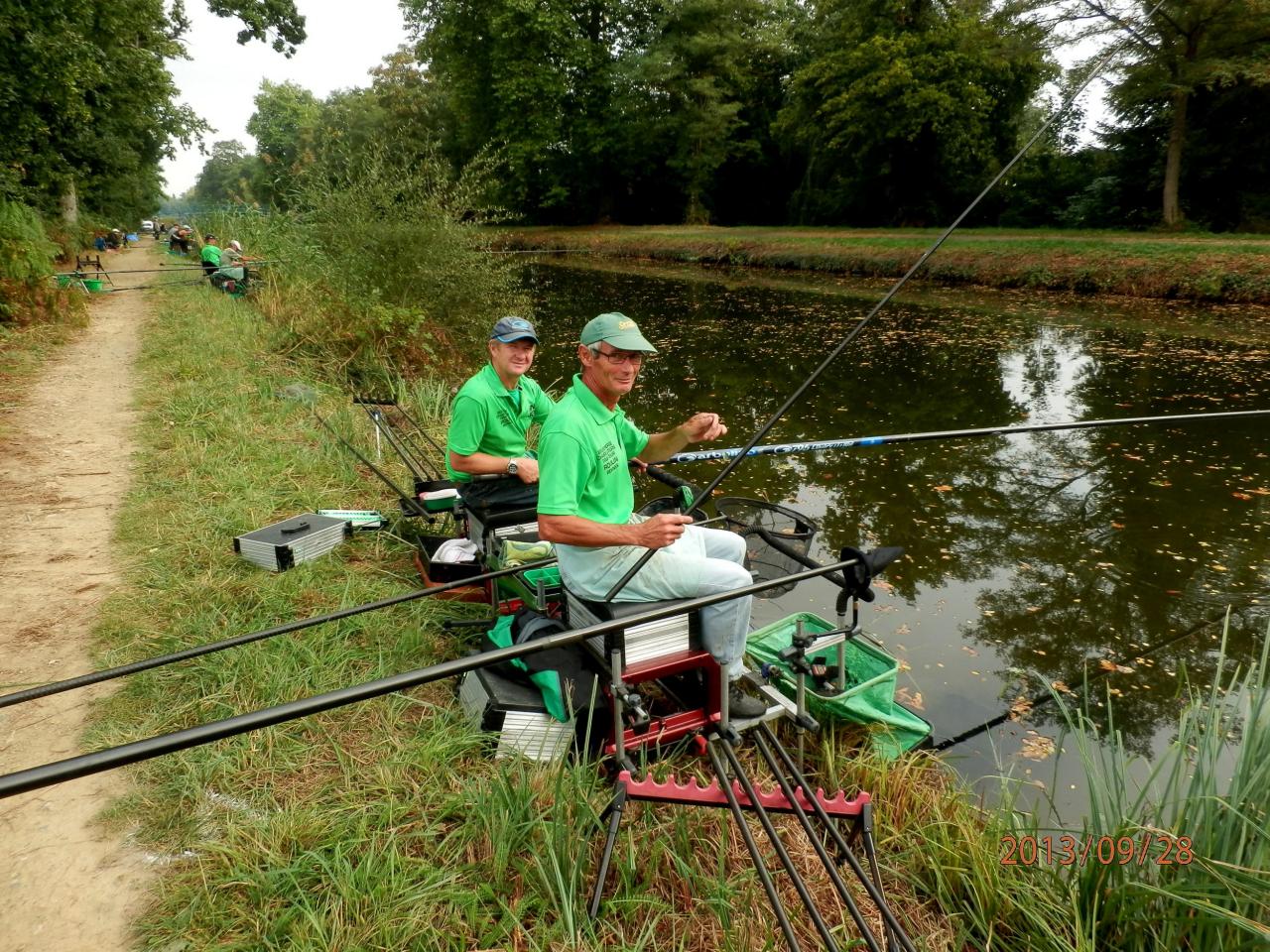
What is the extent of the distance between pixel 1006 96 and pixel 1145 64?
8.38m

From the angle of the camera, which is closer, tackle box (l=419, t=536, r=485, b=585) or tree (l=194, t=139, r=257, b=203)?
tackle box (l=419, t=536, r=485, b=585)

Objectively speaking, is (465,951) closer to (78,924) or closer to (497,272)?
(78,924)

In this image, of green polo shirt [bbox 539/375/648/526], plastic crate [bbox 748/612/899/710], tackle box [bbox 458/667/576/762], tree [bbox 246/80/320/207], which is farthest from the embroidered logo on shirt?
tree [bbox 246/80/320/207]

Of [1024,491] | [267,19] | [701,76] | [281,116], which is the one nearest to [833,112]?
[701,76]

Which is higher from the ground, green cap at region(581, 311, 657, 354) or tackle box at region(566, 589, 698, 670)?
green cap at region(581, 311, 657, 354)

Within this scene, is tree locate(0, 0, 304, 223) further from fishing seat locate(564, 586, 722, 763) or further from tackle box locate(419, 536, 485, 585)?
fishing seat locate(564, 586, 722, 763)

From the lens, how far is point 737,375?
1041cm

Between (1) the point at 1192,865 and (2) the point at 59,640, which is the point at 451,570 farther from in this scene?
(1) the point at 1192,865

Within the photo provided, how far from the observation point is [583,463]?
2.46 metres

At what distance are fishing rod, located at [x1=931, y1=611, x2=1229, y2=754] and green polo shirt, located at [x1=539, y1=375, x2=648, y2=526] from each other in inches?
74.6

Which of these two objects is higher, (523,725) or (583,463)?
Answer: (583,463)

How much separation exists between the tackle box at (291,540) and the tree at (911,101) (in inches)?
945

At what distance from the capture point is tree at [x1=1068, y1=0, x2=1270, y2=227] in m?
17.9
